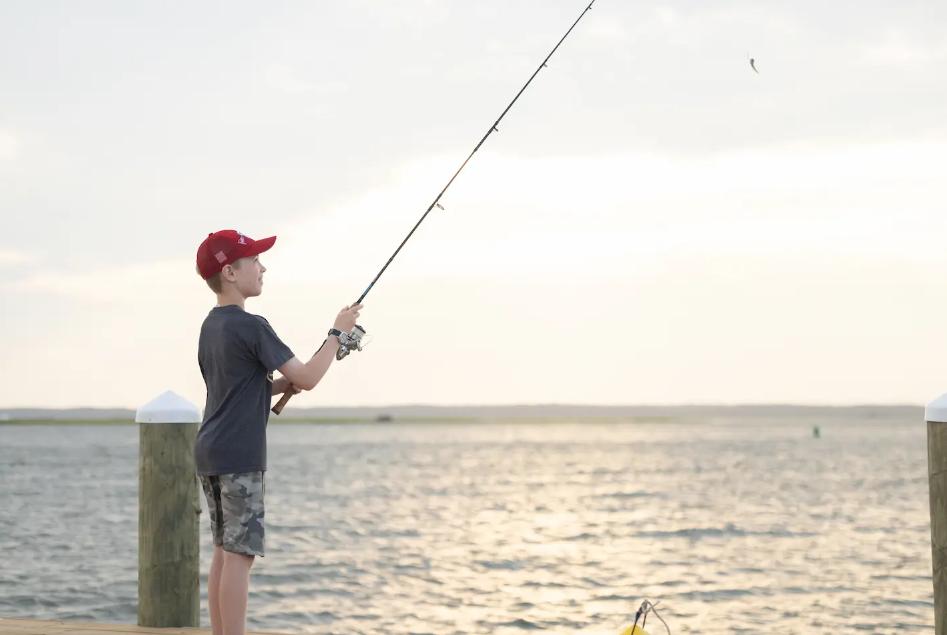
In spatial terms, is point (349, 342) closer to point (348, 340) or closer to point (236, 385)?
point (348, 340)

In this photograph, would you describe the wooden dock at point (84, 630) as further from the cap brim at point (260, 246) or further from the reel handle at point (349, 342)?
the cap brim at point (260, 246)

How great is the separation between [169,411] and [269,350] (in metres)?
1.60

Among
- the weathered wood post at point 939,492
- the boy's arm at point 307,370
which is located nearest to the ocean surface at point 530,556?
the weathered wood post at point 939,492

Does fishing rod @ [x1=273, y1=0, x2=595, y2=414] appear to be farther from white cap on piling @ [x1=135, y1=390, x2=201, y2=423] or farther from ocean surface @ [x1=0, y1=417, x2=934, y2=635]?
ocean surface @ [x1=0, y1=417, x2=934, y2=635]

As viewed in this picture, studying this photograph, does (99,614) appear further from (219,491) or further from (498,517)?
(498,517)

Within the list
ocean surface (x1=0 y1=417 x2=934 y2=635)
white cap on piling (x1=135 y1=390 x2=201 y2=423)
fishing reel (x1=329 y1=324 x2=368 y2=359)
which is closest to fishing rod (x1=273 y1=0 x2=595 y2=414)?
fishing reel (x1=329 y1=324 x2=368 y2=359)

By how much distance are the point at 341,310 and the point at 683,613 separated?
762 cm

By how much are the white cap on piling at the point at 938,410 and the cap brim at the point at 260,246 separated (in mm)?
2370

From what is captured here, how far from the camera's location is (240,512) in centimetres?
367

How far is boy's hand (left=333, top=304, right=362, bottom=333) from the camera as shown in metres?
3.80

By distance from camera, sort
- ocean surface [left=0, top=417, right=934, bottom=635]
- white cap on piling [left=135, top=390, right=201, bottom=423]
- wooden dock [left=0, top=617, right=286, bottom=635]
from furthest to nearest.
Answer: ocean surface [left=0, top=417, right=934, bottom=635], white cap on piling [left=135, top=390, right=201, bottom=423], wooden dock [left=0, top=617, right=286, bottom=635]

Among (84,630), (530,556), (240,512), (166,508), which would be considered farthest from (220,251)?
(530,556)

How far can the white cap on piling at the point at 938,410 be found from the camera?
159 inches

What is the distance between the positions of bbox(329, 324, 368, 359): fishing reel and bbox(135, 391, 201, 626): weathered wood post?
1471 mm
